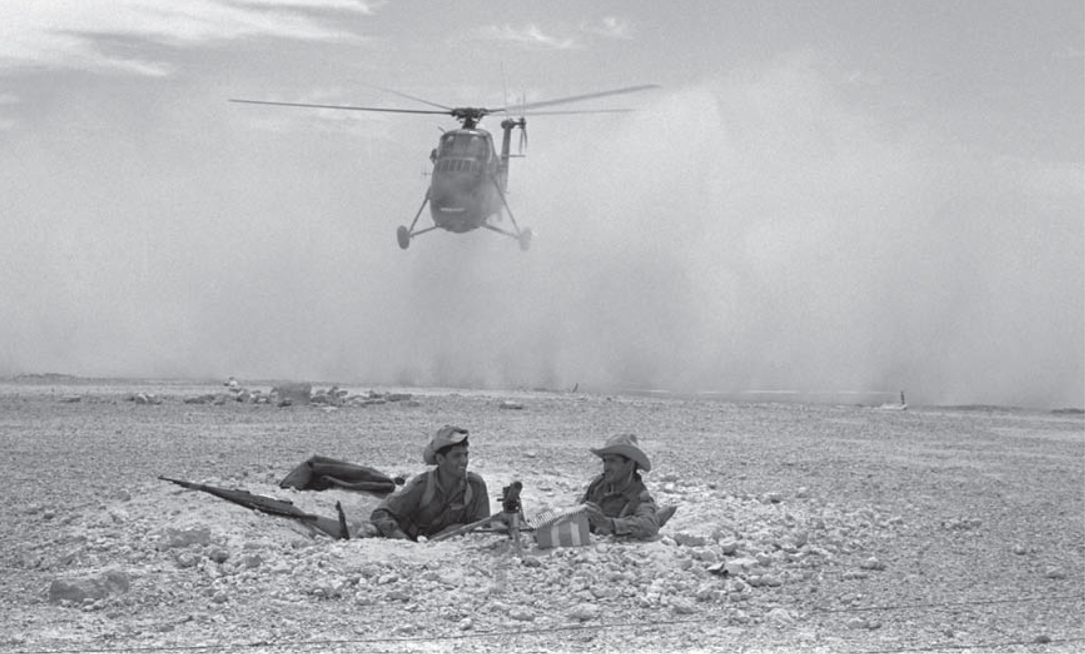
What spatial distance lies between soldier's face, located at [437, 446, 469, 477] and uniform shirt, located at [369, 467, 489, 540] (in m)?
0.13

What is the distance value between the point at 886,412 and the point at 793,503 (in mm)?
15945

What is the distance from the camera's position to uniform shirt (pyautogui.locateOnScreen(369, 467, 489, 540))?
1218 centimetres

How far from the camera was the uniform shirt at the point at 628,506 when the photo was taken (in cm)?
1163

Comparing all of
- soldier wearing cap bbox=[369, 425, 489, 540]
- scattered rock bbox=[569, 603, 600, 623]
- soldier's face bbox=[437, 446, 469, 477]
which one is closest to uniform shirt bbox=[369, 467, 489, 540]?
soldier wearing cap bbox=[369, 425, 489, 540]

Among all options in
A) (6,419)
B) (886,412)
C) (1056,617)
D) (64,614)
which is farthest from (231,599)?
(886,412)

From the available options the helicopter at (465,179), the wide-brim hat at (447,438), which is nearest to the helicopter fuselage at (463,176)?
the helicopter at (465,179)

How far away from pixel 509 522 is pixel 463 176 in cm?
2731

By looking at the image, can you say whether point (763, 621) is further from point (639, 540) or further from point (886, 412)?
point (886, 412)

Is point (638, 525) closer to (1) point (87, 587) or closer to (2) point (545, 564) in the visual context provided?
(2) point (545, 564)

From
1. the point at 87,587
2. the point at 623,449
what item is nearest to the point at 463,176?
the point at 623,449

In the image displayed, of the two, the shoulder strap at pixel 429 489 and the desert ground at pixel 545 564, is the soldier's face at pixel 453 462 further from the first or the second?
the desert ground at pixel 545 564

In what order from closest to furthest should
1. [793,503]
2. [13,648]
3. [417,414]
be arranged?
[13,648], [793,503], [417,414]

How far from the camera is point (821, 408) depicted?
30609 millimetres

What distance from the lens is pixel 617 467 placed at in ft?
40.2
